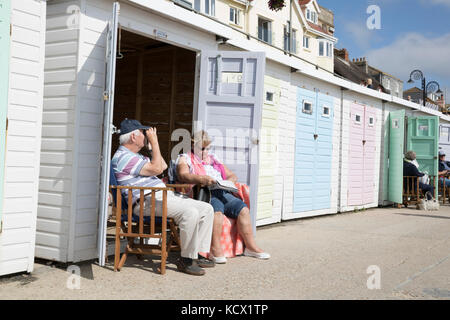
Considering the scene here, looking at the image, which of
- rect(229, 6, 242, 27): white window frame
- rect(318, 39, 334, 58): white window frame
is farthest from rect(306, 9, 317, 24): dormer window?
rect(229, 6, 242, 27): white window frame

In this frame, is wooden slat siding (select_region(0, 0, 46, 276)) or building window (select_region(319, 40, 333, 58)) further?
building window (select_region(319, 40, 333, 58))

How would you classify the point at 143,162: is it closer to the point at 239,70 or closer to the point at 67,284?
the point at 67,284

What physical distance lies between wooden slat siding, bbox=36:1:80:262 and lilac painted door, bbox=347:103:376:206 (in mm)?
6805

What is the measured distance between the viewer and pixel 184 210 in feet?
13.8

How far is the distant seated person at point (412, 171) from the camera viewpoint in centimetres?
1087

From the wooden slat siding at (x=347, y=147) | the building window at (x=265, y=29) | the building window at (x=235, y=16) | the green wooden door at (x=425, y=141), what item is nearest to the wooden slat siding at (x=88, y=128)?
the wooden slat siding at (x=347, y=147)

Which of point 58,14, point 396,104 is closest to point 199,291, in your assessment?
point 58,14

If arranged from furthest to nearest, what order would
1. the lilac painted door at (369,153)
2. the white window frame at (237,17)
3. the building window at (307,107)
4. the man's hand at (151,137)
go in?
the white window frame at (237,17) → the lilac painted door at (369,153) → the building window at (307,107) → the man's hand at (151,137)

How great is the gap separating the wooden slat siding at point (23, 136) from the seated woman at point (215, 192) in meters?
1.41

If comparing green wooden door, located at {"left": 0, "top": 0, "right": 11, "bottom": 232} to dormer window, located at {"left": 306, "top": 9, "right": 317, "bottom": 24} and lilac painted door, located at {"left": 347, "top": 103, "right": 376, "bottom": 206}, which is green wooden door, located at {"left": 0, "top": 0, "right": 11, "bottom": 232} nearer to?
lilac painted door, located at {"left": 347, "top": 103, "right": 376, "bottom": 206}

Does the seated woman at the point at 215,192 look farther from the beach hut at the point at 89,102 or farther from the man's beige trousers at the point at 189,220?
the beach hut at the point at 89,102

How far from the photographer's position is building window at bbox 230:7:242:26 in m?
22.2

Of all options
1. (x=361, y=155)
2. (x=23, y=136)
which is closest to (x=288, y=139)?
(x=361, y=155)

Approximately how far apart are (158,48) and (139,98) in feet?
3.15
